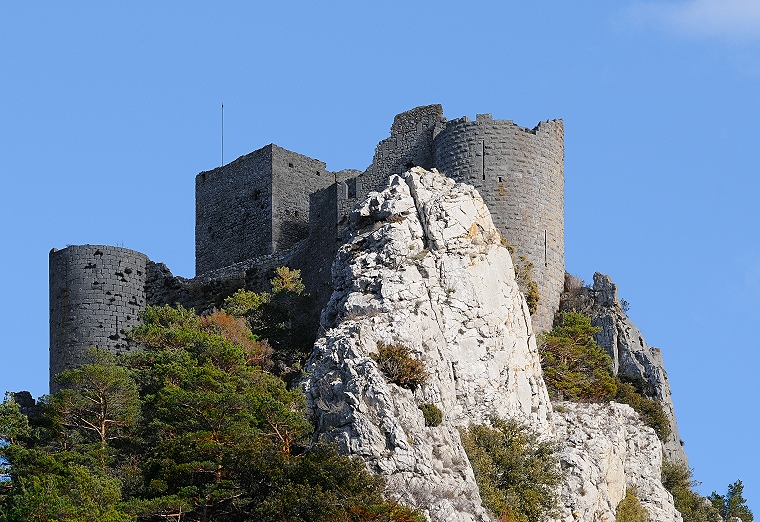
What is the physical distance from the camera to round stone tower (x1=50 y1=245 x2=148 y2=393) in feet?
181

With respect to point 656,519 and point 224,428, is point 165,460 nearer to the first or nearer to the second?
point 224,428

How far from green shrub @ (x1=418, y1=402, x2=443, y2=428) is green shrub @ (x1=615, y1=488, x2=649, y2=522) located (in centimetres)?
703

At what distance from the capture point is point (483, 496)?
42250 millimetres

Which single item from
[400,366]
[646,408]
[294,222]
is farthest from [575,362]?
[294,222]

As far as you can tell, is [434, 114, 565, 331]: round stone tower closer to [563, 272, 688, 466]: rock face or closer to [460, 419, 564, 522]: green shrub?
[563, 272, 688, 466]: rock face

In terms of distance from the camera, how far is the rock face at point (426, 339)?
40250 mm

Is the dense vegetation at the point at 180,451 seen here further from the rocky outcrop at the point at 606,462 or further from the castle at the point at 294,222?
the castle at the point at 294,222

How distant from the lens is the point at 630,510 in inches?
1850

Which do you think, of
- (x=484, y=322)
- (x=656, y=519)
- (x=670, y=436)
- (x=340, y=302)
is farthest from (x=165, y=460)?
(x=670, y=436)

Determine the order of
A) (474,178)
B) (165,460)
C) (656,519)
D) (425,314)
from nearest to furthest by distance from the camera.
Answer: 1. (165,460)
2. (425,314)
3. (656,519)
4. (474,178)

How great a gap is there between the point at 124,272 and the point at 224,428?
1640 cm

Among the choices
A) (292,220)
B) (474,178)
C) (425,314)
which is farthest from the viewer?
(292,220)

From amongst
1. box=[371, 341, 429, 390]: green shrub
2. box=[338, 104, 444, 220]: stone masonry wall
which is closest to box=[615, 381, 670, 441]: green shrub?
box=[338, 104, 444, 220]: stone masonry wall

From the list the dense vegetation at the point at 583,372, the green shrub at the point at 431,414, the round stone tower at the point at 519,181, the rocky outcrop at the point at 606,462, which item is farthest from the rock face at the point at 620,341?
the green shrub at the point at 431,414
